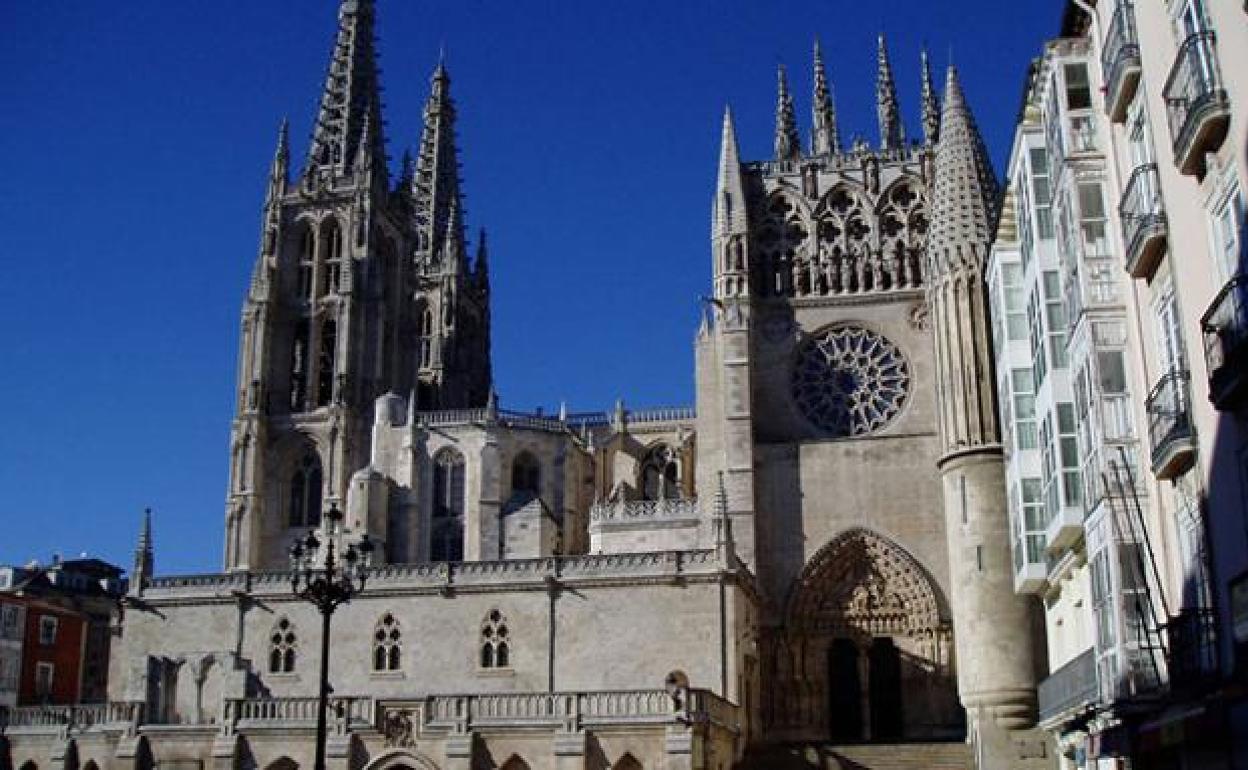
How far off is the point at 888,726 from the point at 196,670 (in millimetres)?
20093

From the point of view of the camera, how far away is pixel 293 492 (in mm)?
57406

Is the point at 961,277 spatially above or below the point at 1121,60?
above

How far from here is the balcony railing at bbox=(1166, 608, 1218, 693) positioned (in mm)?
15750

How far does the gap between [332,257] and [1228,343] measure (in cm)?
5157

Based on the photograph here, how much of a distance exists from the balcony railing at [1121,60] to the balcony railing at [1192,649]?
6859mm

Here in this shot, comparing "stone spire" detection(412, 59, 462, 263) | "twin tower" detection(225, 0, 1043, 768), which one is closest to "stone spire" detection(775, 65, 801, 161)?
"twin tower" detection(225, 0, 1043, 768)

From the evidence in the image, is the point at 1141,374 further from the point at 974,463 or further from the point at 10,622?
the point at 10,622

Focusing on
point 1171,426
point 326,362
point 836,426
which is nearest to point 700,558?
point 836,426

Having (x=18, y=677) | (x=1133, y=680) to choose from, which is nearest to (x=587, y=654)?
(x=1133, y=680)

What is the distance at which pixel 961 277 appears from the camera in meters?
37.0

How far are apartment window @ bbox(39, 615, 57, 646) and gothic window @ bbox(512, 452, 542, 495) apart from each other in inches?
784

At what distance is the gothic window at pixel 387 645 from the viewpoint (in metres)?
38.5

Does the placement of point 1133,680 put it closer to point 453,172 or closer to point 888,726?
point 888,726

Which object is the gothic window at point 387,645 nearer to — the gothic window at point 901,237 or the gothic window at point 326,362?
the gothic window at point 901,237
